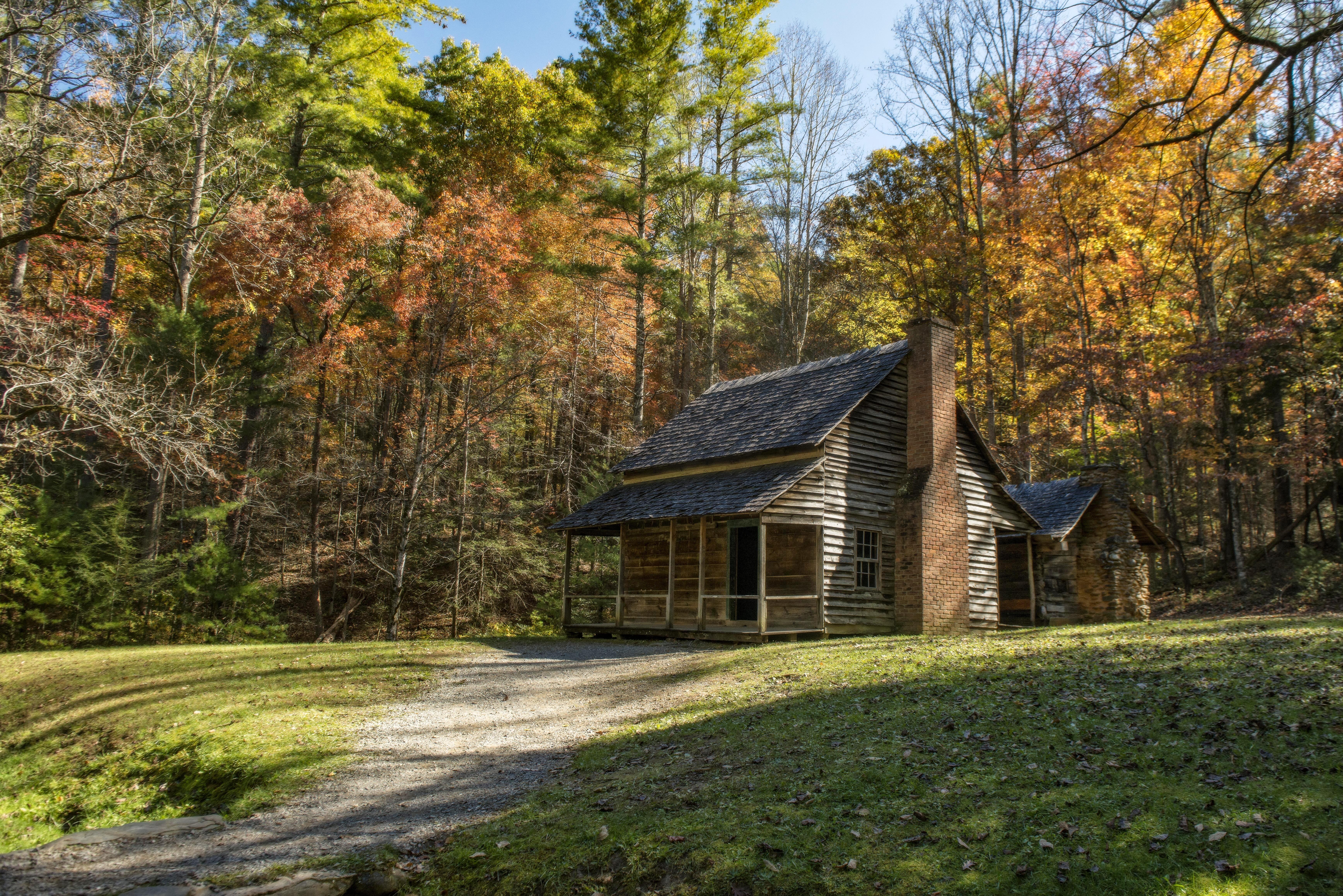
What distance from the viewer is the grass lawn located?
303 inches

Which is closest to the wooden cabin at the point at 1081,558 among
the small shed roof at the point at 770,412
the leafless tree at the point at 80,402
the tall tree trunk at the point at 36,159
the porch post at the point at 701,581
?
the small shed roof at the point at 770,412

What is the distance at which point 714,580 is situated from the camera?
1898cm

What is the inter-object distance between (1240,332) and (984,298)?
705 cm

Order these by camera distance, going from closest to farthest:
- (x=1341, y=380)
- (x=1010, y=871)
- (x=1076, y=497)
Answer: (x=1010, y=871), (x=1341, y=380), (x=1076, y=497)

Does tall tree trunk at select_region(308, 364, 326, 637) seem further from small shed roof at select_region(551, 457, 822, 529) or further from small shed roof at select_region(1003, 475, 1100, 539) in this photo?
small shed roof at select_region(1003, 475, 1100, 539)

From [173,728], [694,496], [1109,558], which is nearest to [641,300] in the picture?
[694,496]

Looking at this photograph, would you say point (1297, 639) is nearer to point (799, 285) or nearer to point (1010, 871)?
point (1010, 871)

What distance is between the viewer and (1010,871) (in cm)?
432

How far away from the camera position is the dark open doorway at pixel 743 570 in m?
18.8

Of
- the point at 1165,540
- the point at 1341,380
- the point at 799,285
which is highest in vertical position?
the point at 799,285

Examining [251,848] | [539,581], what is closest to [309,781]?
[251,848]

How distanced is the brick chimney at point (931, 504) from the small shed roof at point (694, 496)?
8.83ft

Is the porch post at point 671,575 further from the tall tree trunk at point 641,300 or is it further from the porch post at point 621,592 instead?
the tall tree trunk at point 641,300

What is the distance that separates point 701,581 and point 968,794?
1145 centimetres
